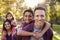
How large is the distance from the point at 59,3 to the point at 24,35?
56.8 ft

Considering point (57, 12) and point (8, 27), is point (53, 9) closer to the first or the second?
point (57, 12)

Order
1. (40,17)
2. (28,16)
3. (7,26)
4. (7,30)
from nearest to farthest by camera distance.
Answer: (40,17)
(28,16)
(7,26)
(7,30)

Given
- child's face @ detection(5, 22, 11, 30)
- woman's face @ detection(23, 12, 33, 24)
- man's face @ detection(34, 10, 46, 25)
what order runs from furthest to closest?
child's face @ detection(5, 22, 11, 30), woman's face @ detection(23, 12, 33, 24), man's face @ detection(34, 10, 46, 25)

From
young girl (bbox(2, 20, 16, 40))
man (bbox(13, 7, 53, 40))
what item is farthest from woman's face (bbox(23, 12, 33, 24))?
young girl (bbox(2, 20, 16, 40))

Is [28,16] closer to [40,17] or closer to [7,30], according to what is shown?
[40,17]

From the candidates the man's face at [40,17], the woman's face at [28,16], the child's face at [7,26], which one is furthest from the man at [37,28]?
the child's face at [7,26]

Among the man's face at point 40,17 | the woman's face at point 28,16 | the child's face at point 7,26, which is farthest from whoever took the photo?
the child's face at point 7,26

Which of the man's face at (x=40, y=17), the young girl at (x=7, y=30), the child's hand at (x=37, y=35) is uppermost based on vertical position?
the man's face at (x=40, y=17)

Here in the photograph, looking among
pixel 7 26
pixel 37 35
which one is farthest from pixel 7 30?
pixel 37 35

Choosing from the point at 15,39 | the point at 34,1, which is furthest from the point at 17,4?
the point at 15,39

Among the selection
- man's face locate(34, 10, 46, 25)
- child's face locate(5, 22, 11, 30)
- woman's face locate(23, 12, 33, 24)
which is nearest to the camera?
man's face locate(34, 10, 46, 25)

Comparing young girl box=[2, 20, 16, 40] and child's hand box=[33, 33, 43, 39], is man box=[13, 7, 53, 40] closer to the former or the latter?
child's hand box=[33, 33, 43, 39]

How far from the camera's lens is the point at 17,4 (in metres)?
17.4

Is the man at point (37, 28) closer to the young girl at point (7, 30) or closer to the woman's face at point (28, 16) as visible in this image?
the woman's face at point (28, 16)
